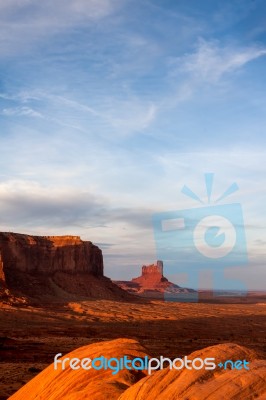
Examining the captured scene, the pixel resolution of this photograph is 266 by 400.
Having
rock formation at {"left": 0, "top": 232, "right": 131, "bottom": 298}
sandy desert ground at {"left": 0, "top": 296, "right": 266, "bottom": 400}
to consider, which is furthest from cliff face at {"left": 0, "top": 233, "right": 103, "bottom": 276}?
sandy desert ground at {"left": 0, "top": 296, "right": 266, "bottom": 400}

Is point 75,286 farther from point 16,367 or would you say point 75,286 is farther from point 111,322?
point 16,367

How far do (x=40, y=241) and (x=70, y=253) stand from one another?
217 inches

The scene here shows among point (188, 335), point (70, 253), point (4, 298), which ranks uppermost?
point (70, 253)

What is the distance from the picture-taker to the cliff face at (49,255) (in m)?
67.7

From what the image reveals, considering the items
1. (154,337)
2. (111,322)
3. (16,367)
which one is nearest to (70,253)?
(111,322)

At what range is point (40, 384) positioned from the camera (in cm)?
891

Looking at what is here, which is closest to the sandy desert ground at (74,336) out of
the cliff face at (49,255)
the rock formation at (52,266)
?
the rock formation at (52,266)

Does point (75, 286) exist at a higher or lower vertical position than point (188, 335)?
higher

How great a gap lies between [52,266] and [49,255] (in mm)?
1868

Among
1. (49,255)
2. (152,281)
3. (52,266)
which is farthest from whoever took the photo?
(152,281)

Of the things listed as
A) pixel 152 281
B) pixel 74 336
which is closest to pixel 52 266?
pixel 74 336

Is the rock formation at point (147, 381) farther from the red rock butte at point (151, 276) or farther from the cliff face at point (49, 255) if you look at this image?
the red rock butte at point (151, 276)

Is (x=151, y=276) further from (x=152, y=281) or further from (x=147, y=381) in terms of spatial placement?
(x=147, y=381)

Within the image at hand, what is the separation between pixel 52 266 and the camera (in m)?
73.5
